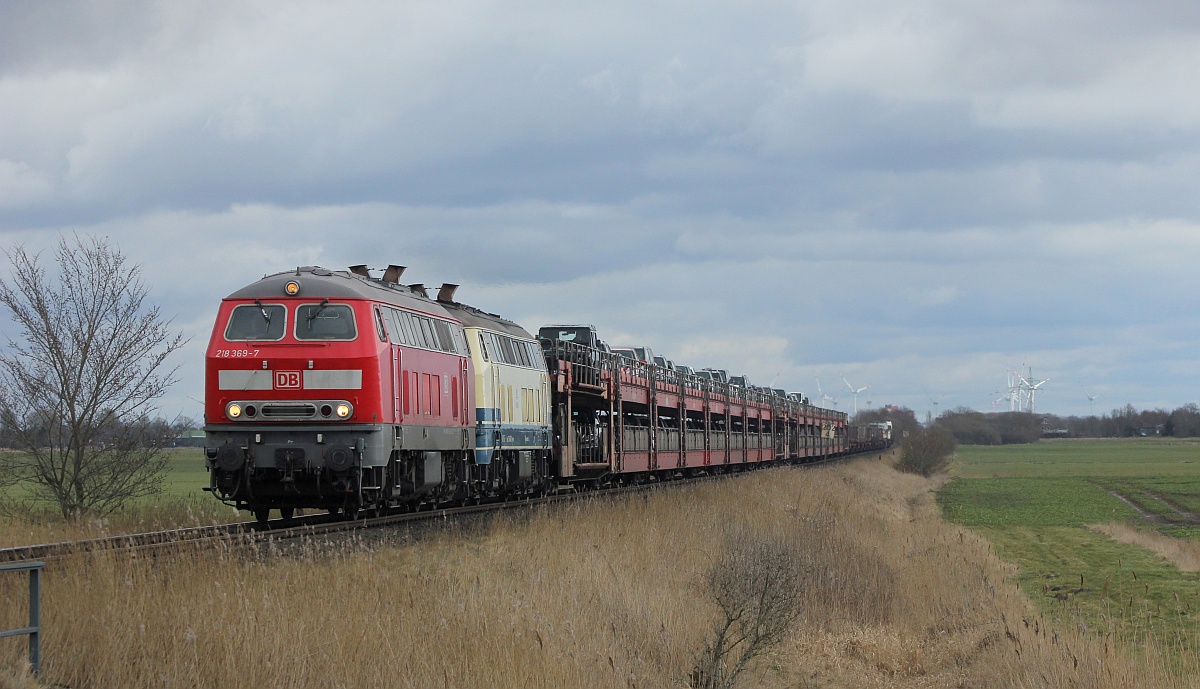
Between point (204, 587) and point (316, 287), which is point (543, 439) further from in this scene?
point (204, 587)

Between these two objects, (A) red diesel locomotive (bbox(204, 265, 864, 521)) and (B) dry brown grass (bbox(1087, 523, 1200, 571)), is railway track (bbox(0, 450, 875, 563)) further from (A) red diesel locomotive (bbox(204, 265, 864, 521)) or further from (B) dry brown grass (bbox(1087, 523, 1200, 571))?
(B) dry brown grass (bbox(1087, 523, 1200, 571))

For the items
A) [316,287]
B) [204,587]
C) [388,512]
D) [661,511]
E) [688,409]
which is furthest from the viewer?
[688,409]

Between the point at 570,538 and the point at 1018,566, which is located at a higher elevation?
the point at 570,538

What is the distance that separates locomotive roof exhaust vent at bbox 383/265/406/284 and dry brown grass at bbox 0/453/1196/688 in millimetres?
5950

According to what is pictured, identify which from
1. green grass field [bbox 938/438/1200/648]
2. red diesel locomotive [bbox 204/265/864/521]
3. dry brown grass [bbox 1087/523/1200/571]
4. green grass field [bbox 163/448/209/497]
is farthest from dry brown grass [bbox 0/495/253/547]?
dry brown grass [bbox 1087/523/1200/571]

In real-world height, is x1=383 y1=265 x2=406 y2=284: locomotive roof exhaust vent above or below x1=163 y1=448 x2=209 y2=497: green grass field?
above

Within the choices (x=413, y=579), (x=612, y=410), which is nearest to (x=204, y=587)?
(x=413, y=579)

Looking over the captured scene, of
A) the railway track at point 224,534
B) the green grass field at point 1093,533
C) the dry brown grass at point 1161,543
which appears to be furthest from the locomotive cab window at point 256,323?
the dry brown grass at point 1161,543

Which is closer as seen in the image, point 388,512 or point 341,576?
point 341,576

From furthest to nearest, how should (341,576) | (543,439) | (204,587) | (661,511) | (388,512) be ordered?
1. (543,439)
2. (661,511)
3. (388,512)
4. (341,576)
5. (204,587)

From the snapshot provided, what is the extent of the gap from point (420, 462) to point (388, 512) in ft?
6.38

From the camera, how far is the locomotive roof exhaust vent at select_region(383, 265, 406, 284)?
25.4m

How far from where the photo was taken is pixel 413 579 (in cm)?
1509

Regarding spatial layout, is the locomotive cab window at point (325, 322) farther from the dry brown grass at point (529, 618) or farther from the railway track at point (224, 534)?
the dry brown grass at point (529, 618)
